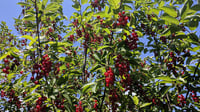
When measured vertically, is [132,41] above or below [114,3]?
below

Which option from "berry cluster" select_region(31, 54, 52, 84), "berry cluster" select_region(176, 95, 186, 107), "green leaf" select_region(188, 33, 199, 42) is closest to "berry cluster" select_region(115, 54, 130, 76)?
"green leaf" select_region(188, 33, 199, 42)

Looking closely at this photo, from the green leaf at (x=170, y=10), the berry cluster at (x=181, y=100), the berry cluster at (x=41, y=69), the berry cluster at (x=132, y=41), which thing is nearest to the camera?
the green leaf at (x=170, y=10)

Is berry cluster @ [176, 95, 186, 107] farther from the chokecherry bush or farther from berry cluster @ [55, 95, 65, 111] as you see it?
berry cluster @ [55, 95, 65, 111]

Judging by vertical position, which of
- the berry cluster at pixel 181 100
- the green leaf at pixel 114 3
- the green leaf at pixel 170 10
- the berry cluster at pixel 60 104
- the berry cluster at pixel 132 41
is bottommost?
the berry cluster at pixel 181 100

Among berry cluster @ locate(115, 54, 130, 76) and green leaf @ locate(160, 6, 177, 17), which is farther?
berry cluster @ locate(115, 54, 130, 76)

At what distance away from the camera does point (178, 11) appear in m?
2.59

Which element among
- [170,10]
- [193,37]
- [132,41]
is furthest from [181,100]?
[170,10]

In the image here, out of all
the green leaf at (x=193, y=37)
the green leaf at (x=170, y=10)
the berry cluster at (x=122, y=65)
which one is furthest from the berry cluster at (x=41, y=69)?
the green leaf at (x=193, y=37)

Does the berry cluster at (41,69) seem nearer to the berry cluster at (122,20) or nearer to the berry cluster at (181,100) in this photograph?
the berry cluster at (122,20)

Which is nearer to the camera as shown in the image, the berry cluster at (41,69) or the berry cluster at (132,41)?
the berry cluster at (41,69)

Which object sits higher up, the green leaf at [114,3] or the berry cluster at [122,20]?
the green leaf at [114,3]

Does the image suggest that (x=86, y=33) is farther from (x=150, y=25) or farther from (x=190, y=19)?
(x=190, y=19)

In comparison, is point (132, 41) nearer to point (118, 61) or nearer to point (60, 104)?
point (118, 61)

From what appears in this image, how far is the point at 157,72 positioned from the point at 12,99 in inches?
172
